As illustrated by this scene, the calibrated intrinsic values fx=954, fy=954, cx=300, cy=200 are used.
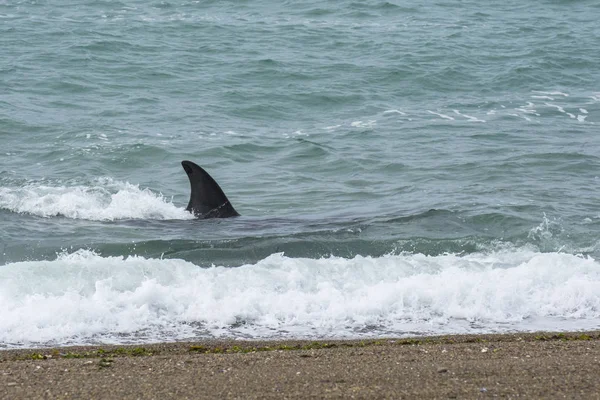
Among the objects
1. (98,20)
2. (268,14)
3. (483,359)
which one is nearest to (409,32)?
(268,14)

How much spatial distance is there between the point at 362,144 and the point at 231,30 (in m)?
11.9

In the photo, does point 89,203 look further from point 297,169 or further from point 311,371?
point 311,371

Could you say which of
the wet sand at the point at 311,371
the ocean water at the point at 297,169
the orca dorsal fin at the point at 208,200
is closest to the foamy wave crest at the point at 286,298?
the ocean water at the point at 297,169

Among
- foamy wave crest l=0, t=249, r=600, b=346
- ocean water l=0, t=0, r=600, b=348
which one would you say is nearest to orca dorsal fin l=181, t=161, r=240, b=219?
ocean water l=0, t=0, r=600, b=348

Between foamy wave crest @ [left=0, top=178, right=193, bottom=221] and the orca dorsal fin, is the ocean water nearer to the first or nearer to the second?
foamy wave crest @ [left=0, top=178, right=193, bottom=221]

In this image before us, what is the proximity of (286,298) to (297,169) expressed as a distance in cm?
747

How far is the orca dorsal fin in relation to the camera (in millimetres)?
12391

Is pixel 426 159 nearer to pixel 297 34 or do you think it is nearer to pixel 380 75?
pixel 380 75

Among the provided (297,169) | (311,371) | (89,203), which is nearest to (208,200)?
(89,203)

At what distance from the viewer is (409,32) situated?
29.1 m

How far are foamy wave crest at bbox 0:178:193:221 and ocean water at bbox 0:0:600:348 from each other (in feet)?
0.14

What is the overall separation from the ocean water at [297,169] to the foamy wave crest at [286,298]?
0.03m

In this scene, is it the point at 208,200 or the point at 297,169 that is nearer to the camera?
the point at 208,200

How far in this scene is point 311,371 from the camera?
6.46 meters
